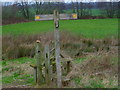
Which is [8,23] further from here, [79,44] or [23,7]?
[79,44]

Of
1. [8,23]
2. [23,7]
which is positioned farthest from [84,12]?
[8,23]

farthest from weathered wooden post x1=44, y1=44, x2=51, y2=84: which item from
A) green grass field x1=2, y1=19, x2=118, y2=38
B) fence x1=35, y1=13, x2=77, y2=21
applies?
green grass field x1=2, y1=19, x2=118, y2=38

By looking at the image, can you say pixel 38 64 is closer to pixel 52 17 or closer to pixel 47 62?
pixel 47 62

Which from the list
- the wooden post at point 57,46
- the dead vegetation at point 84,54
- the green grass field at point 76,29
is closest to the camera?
the wooden post at point 57,46

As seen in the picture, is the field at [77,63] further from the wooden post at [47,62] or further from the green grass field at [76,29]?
the green grass field at [76,29]

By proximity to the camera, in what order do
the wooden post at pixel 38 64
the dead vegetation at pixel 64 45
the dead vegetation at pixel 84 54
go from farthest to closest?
the dead vegetation at pixel 64 45 < the dead vegetation at pixel 84 54 < the wooden post at pixel 38 64

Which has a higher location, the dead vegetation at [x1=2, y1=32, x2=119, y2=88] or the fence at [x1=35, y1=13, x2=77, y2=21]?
the fence at [x1=35, y1=13, x2=77, y2=21]

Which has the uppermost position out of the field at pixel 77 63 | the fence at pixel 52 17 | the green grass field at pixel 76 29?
the fence at pixel 52 17

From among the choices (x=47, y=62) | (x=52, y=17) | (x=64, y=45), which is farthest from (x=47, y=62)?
(x=64, y=45)

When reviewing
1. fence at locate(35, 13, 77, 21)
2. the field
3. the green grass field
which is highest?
fence at locate(35, 13, 77, 21)

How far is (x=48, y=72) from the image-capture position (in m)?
5.98

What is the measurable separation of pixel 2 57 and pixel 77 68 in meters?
5.54

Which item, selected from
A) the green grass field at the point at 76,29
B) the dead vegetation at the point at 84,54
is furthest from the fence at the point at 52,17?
the green grass field at the point at 76,29

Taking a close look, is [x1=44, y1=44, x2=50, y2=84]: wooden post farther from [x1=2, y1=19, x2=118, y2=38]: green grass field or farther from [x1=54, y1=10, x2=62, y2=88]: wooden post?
[x1=2, y1=19, x2=118, y2=38]: green grass field
